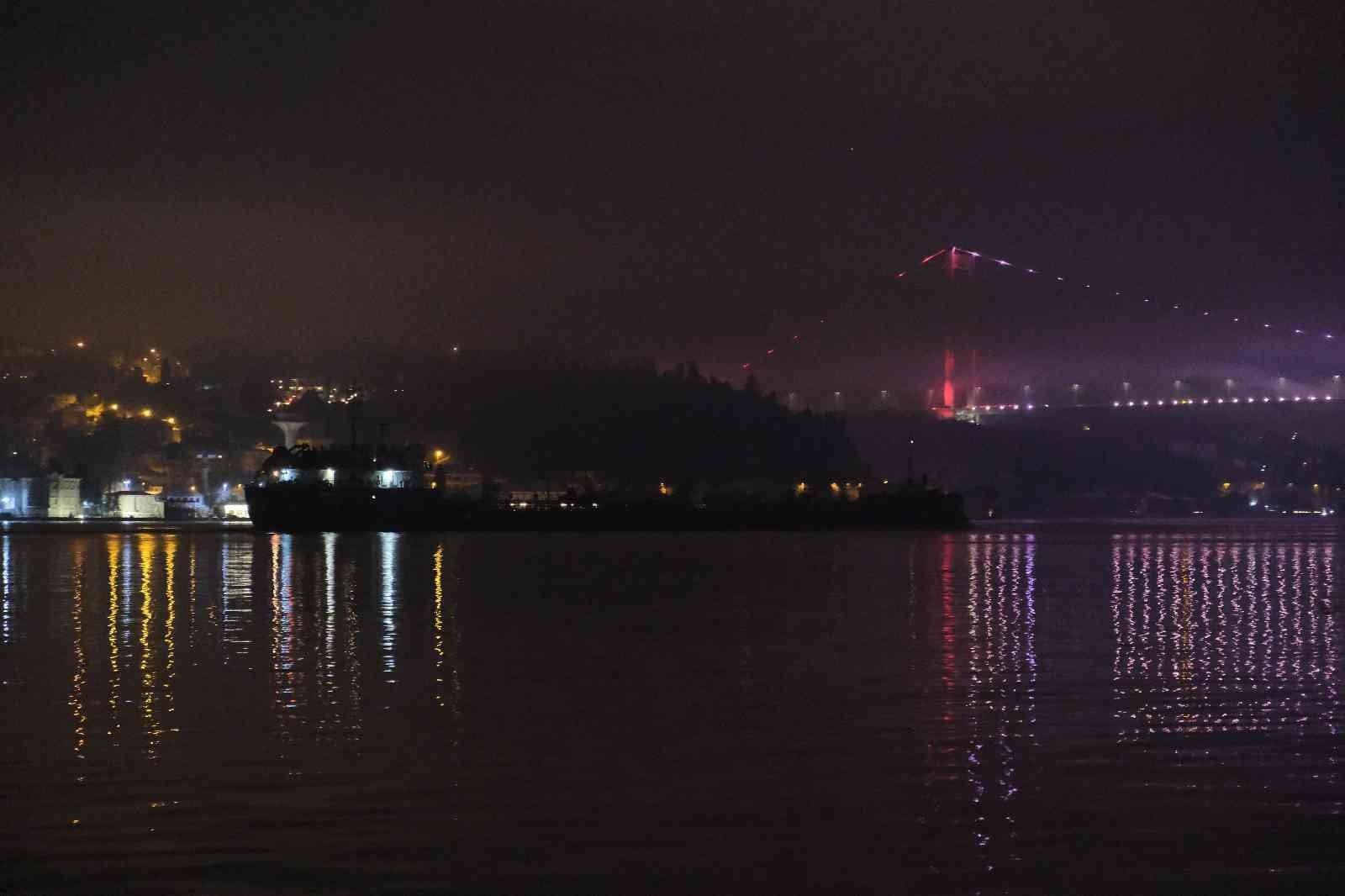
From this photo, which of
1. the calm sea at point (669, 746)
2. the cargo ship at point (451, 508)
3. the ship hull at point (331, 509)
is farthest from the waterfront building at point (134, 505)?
the calm sea at point (669, 746)

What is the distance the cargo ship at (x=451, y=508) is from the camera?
232 feet

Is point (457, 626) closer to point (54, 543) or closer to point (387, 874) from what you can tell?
point (387, 874)

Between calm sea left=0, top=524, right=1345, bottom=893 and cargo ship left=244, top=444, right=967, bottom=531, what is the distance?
46.3 meters

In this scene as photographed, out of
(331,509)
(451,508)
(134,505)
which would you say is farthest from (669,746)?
(134,505)

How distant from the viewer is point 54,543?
58938mm

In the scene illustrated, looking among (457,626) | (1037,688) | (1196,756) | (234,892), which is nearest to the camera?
(234,892)

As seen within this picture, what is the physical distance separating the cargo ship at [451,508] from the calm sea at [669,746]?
46321 millimetres

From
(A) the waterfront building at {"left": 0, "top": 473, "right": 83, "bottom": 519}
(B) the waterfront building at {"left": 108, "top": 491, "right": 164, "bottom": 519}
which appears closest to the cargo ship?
(A) the waterfront building at {"left": 0, "top": 473, "right": 83, "bottom": 519}

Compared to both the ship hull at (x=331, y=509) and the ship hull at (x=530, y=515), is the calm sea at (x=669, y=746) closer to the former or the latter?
the ship hull at (x=331, y=509)

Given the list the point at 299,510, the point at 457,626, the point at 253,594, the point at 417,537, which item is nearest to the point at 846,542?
the point at 417,537

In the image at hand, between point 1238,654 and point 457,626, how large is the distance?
9.33 meters

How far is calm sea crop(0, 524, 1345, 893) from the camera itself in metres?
7.59

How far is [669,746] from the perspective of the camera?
35.7 feet

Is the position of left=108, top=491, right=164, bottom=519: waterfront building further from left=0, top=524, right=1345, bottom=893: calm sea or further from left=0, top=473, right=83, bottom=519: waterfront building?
left=0, top=524, right=1345, bottom=893: calm sea
